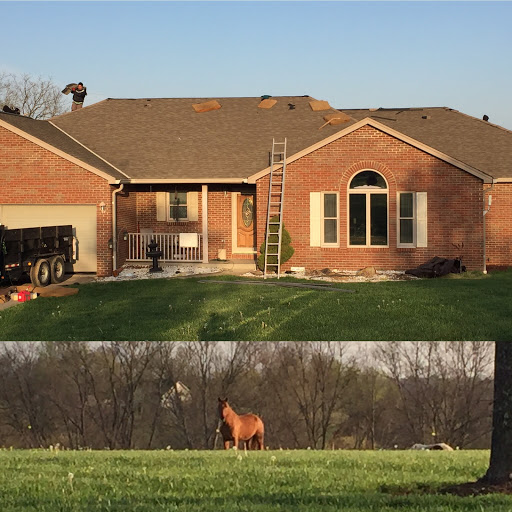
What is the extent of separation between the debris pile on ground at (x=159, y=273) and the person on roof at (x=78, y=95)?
11.1m

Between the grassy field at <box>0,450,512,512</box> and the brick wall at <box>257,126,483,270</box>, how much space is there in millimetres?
13651

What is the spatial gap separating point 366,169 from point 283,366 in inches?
352

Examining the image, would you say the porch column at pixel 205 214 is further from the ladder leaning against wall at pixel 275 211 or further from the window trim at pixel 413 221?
the window trim at pixel 413 221

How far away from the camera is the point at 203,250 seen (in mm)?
28500

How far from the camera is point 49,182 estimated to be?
26.6m

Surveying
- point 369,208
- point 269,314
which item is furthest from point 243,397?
point 269,314

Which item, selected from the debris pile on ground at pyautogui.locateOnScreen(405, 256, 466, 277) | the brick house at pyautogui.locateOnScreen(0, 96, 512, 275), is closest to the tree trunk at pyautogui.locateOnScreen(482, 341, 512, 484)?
the debris pile on ground at pyautogui.locateOnScreen(405, 256, 466, 277)

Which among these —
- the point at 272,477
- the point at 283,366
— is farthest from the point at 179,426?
the point at 272,477

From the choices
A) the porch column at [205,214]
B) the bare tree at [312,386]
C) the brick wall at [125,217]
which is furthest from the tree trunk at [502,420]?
the bare tree at [312,386]

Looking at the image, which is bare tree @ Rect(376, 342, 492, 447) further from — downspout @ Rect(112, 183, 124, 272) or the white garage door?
the white garage door

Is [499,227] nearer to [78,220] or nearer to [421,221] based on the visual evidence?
[421,221]

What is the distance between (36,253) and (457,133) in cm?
1709

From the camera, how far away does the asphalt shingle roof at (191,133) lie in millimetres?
28922

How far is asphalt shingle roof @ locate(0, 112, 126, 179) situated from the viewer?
1071 inches
